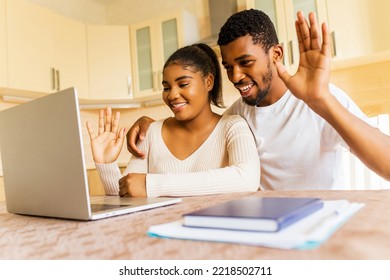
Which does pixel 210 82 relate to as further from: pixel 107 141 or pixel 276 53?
pixel 107 141

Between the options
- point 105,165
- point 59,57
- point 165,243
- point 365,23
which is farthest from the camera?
point 59,57

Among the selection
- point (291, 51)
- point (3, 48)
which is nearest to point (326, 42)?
point (291, 51)

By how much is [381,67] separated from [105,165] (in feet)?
6.63

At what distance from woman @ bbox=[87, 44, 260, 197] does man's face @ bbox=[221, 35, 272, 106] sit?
0.41ft

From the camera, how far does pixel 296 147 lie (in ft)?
4.22

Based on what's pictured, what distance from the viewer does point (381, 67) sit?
2291 millimetres

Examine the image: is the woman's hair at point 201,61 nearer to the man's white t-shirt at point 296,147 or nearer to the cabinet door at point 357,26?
the man's white t-shirt at point 296,147

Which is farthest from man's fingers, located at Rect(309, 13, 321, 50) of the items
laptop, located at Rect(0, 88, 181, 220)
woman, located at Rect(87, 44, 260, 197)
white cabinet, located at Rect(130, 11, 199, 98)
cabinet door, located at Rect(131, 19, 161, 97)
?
cabinet door, located at Rect(131, 19, 161, 97)

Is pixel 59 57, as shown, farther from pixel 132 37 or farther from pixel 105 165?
pixel 105 165

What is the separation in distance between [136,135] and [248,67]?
1.66 feet

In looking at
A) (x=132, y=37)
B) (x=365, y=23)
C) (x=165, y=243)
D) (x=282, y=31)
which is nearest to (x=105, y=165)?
(x=165, y=243)

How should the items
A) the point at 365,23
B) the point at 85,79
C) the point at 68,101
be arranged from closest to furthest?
1. the point at 68,101
2. the point at 365,23
3. the point at 85,79

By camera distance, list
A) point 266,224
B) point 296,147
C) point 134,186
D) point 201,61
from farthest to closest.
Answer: point 201,61
point 296,147
point 134,186
point 266,224

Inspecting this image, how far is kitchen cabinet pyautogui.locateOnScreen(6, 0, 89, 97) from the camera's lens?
2.42m
